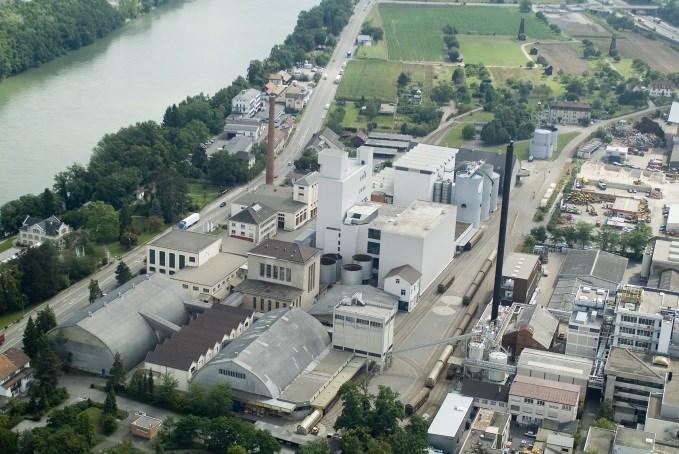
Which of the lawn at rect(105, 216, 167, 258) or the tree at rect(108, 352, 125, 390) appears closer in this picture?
the tree at rect(108, 352, 125, 390)

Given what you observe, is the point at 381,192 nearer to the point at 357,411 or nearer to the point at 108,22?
the point at 357,411

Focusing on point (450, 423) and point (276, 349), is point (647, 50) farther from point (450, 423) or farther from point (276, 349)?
point (450, 423)

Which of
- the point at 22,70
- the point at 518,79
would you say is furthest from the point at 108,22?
the point at 518,79

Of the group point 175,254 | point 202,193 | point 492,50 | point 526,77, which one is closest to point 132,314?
point 175,254

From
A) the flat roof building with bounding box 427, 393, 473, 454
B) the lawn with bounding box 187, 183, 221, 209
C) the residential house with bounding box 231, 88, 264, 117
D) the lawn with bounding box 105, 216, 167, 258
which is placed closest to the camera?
the flat roof building with bounding box 427, 393, 473, 454

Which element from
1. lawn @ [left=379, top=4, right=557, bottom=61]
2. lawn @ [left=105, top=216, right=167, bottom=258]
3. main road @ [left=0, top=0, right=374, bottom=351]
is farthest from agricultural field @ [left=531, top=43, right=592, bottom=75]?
lawn @ [left=105, top=216, right=167, bottom=258]

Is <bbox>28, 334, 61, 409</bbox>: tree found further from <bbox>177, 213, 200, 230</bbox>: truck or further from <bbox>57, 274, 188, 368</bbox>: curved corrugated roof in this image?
<bbox>177, 213, 200, 230</bbox>: truck

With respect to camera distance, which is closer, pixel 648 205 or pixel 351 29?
pixel 648 205
